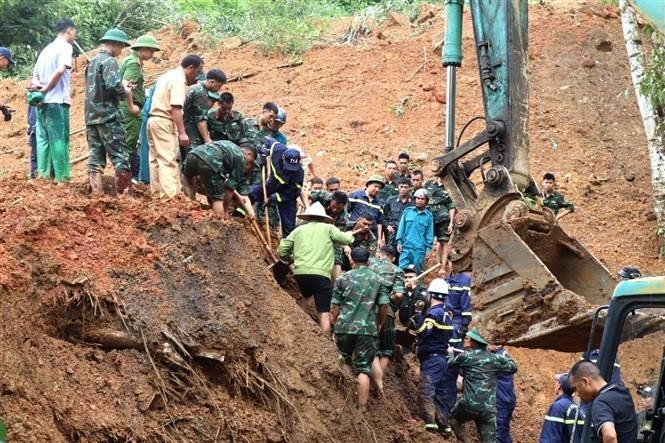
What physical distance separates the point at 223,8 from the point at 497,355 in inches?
673

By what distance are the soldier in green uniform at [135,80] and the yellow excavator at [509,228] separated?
337cm

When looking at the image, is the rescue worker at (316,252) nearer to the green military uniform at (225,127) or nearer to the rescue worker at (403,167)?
the green military uniform at (225,127)

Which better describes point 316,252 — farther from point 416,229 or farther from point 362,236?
point 416,229

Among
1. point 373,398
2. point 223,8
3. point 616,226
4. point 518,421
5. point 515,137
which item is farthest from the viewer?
point 223,8

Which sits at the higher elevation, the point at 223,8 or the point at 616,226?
the point at 223,8

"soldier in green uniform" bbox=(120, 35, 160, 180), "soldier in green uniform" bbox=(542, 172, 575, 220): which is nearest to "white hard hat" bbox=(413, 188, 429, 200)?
"soldier in green uniform" bbox=(542, 172, 575, 220)

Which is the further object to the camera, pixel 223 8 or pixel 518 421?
pixel 223 8

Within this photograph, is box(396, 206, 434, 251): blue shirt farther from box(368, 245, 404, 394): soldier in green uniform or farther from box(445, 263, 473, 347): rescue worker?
box(368, 245, 404, 394): soldier in green uniform

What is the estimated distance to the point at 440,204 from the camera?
52.0 feet

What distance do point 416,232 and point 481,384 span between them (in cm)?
338

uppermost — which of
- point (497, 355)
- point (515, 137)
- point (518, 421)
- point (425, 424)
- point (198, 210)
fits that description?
point (515, 137)

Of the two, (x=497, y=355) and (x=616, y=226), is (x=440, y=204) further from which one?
(x=616, y=226)

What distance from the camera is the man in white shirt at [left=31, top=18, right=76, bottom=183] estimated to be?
37.9ft

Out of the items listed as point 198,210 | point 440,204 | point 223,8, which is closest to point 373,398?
point 198,210
